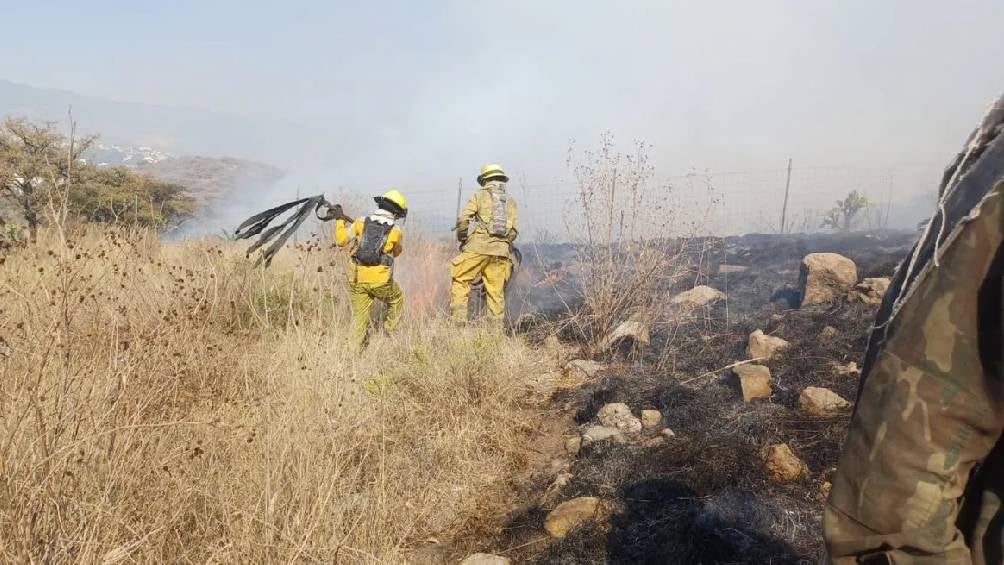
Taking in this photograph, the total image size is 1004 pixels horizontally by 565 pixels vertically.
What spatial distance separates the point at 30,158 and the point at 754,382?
11484 millimetres

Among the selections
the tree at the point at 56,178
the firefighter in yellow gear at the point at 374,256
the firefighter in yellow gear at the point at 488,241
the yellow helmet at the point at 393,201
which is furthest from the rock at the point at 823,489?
the tree at the point at 56,178

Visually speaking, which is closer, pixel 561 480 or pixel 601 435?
pixel 561 480

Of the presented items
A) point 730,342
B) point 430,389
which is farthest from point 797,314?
point 430,389

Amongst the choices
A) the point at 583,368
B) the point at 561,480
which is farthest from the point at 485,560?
the point at 583,368

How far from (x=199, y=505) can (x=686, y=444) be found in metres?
2.57

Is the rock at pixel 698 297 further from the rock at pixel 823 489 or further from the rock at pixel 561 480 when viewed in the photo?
the rock at pixel 823 489

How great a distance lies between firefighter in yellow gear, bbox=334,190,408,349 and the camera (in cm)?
589

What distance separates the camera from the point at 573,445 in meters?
4.03

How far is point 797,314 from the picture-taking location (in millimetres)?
6051

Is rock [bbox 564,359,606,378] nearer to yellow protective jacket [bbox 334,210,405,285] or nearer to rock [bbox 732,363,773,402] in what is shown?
rock [bbox 732,363,773,402]

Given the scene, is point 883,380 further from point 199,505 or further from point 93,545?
point 199,505

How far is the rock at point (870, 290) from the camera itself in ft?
19.6

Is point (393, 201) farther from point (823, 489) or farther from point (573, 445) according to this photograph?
point (823, 489)

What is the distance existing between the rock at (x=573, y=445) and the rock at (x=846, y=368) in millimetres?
2067
